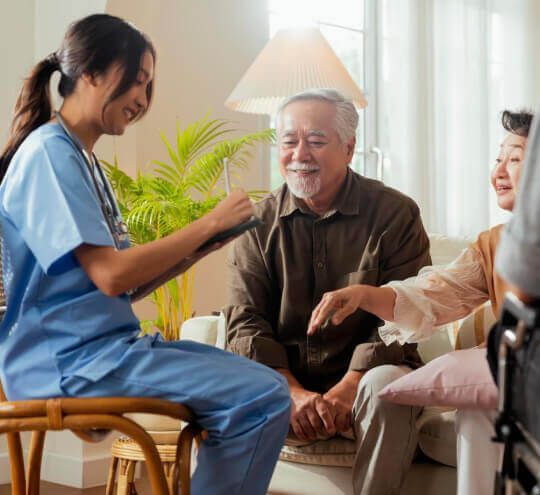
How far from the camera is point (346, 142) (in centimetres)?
267

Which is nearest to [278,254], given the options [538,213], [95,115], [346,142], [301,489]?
[346,142]

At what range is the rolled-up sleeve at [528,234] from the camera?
983 mm

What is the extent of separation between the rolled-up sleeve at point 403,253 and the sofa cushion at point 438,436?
0.52 ft

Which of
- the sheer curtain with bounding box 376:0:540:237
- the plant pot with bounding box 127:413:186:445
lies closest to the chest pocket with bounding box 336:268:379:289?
the plant pot with bounding box 127:413:186:445

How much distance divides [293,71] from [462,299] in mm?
1716

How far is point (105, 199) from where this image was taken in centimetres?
190

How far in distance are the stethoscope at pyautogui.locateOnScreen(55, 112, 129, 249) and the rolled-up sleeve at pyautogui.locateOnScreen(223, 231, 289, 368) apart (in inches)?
22.2

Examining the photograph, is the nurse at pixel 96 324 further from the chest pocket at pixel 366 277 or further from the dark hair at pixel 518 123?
the dark hair at pixel 518 123

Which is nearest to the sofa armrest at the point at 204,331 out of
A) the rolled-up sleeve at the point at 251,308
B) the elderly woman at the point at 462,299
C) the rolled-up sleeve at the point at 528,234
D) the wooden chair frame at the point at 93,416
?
the rolled-up sleeve at the point at 251,308

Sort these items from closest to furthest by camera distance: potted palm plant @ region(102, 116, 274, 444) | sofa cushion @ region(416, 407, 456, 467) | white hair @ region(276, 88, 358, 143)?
1. sofa cushion @ region(416, 407, 456, 467)
2. white hair @ region(276, 88, 358, 143)
3. potted palm plant @ region(102, 116, 274, 444)

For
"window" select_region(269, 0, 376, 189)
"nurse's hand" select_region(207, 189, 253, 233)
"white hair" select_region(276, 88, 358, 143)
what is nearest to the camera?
"nurse's hand" select_region(207, 189, 253, 233)

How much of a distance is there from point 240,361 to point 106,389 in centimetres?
27

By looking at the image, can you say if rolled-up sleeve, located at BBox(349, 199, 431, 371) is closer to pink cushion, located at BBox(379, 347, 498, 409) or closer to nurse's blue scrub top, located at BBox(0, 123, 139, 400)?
pink cushion, located at BBox(379, 347, 498, 409)

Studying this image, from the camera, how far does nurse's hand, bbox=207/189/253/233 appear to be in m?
1.76
